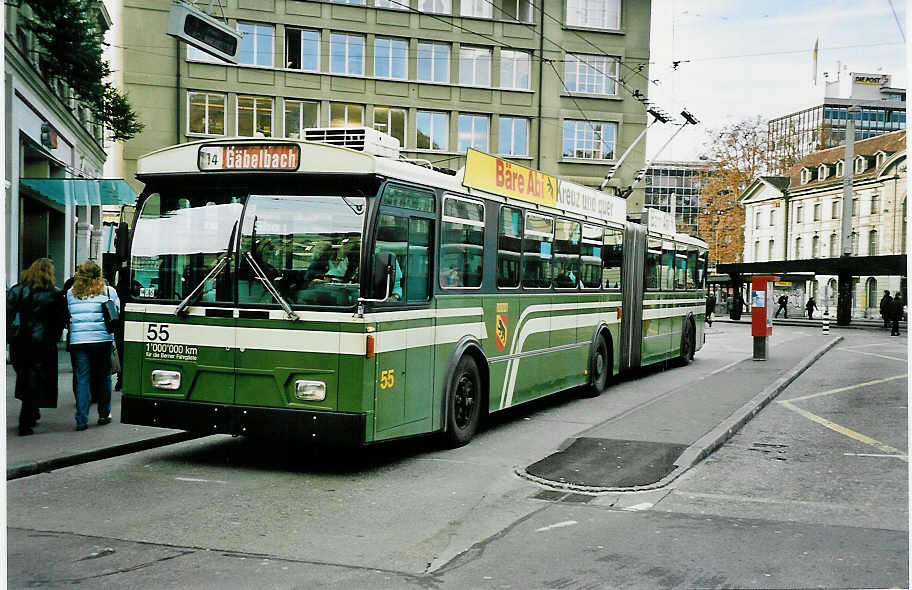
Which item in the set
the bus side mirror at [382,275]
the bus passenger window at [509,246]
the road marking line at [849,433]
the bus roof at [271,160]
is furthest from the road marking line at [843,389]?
the bus side mirror at [382,275]

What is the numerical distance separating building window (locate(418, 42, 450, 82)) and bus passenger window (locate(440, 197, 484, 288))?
105ft

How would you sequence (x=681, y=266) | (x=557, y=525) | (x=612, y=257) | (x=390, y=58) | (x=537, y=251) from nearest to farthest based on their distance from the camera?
(x=557, y=525), (x=537, y=251), (x=612, y=257), (x=681, y=266), (x=390, y=58)

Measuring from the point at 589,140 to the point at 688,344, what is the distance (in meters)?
23.0

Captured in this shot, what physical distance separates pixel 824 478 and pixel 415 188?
4453 millimetres

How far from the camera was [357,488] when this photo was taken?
7.89 metres

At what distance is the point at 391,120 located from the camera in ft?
135

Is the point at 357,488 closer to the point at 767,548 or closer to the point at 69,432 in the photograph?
the point at 767,548

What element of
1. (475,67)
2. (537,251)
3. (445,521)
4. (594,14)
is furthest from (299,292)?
(594,14)

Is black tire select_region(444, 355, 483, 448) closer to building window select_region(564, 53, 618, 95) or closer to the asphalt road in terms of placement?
the asphalt road

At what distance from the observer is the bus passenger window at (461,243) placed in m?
9.55

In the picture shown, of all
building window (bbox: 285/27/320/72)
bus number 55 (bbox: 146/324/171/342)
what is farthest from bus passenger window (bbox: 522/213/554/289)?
building window (bbox: 285/27/320/72)

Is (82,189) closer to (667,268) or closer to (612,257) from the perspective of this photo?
(612,257)

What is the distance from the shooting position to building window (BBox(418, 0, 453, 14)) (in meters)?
40.8

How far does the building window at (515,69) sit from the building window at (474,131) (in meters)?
1.73
